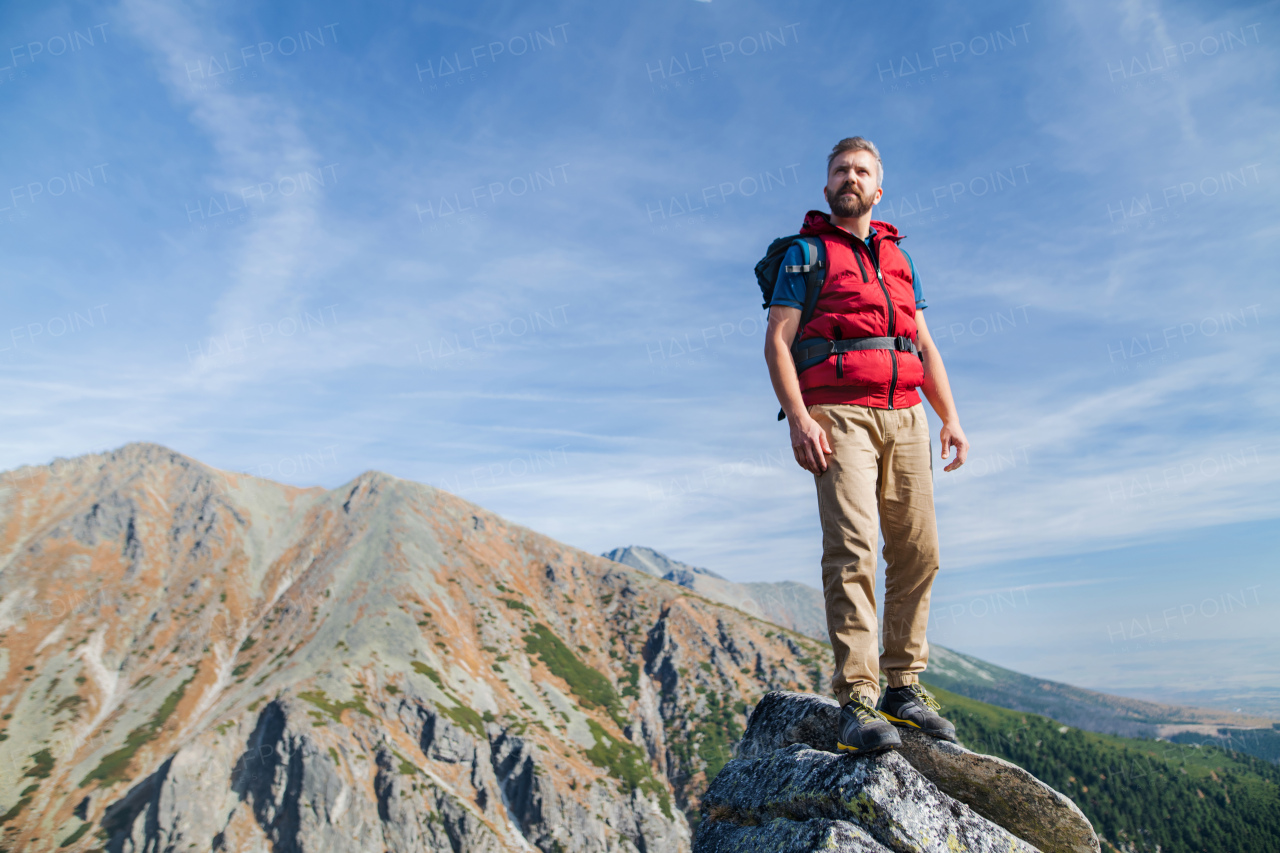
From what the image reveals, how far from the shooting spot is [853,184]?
6816 millimetres

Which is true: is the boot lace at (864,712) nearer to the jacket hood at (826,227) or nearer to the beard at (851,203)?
the jacket hood at (826,227)

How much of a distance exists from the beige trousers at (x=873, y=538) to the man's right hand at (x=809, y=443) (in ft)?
0.41

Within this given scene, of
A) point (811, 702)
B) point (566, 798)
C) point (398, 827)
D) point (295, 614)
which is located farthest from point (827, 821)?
point (295, 614)

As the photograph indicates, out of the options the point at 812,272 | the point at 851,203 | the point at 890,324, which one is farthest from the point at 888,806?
the point at 851,203

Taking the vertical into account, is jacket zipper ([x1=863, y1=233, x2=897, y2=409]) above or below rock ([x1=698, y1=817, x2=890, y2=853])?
above

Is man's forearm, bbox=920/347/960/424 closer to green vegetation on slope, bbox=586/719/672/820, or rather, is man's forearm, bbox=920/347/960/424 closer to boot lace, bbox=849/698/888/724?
boot lace, bbox=849/698/888/724

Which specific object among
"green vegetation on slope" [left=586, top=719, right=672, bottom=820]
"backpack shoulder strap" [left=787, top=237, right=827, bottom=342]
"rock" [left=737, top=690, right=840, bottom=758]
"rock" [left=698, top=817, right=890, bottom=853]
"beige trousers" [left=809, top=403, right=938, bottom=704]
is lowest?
"green vegetation on slope" [left=586, top=719, right=672, bottom=820]

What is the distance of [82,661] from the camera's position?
187750mm

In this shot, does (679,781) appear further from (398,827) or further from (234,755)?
(234,755)

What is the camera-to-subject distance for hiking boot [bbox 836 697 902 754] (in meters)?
5.64

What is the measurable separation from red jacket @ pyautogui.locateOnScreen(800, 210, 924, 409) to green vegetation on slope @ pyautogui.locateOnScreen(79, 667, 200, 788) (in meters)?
202

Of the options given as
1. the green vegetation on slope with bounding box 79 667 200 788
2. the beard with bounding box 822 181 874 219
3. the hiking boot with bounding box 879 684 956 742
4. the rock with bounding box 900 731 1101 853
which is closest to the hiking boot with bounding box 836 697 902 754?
the hiking boot with bounding box 879 684 956 742

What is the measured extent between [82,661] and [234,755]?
87080mm

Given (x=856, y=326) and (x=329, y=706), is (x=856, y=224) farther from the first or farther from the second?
(x=329, y=706)
